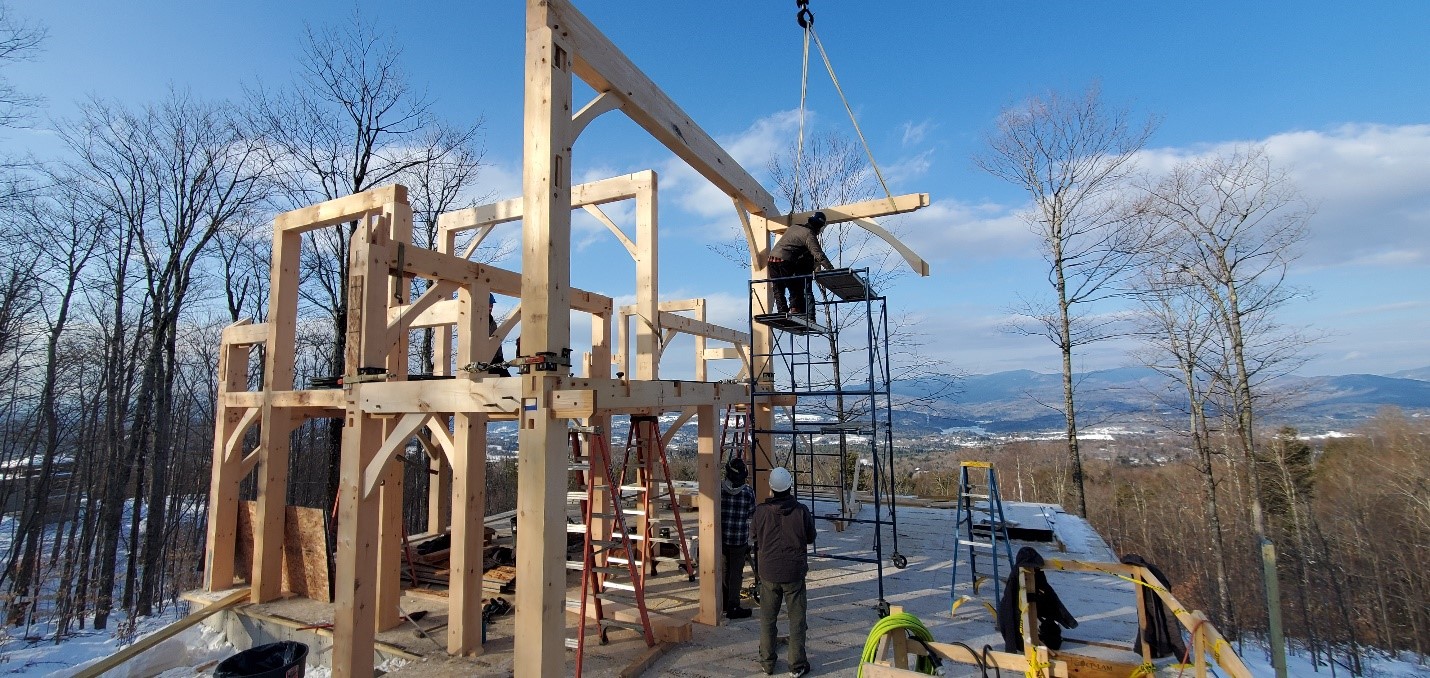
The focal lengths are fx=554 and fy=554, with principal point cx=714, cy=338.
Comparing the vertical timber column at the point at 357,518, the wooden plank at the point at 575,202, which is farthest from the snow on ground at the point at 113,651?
the wooden plank at the point at 575,202

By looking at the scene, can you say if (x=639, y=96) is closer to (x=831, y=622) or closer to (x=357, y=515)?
(x=357, y=515)

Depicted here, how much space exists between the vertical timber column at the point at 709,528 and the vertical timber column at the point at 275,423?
4586mm

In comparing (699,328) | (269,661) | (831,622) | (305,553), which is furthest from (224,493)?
(831,622)

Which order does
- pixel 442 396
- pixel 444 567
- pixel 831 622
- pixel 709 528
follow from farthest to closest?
pixel 444 567, pixel 831 622, pixel 709 528, pixel 442 396

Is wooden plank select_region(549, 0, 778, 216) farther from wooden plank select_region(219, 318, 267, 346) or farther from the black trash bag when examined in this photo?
wooden plank select_region(219, 318, 267, 346)

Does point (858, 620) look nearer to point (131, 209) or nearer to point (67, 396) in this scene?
point (131, 209)

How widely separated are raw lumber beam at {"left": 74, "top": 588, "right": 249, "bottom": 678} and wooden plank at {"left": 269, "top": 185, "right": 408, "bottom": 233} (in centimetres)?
398

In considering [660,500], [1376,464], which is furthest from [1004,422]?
[660,500]

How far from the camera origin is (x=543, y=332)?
3078 mm

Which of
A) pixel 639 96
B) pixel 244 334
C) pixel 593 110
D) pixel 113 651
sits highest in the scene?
pixel 639 96

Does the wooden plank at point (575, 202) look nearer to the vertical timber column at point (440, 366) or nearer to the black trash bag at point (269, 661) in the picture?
the vertical timber column at point (440, 366)

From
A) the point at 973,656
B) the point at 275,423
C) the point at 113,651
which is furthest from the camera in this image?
the point at 113,651

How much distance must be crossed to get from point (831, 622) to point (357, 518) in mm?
4344

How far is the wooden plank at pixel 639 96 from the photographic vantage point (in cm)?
342
